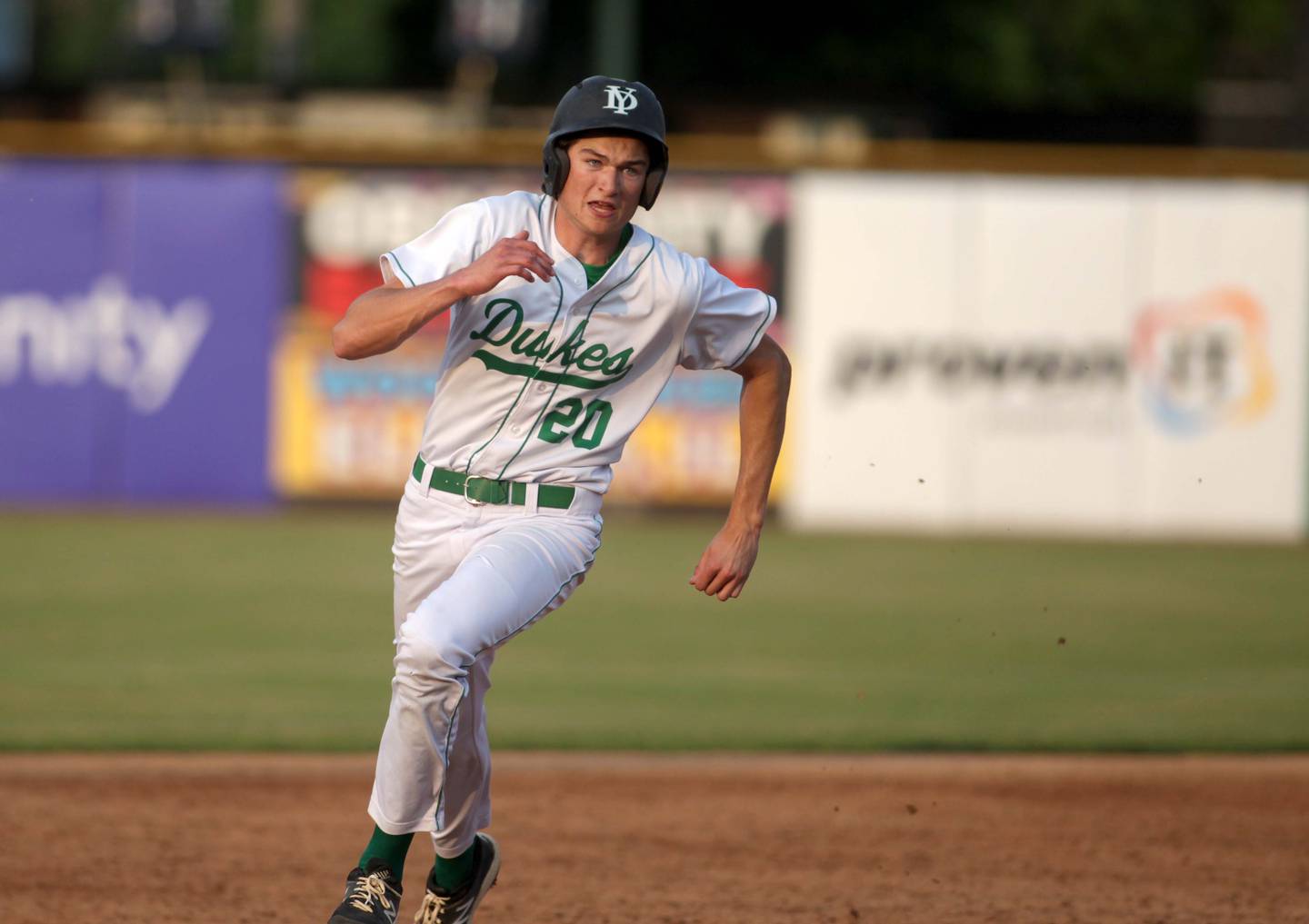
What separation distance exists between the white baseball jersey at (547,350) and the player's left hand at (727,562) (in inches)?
12.3

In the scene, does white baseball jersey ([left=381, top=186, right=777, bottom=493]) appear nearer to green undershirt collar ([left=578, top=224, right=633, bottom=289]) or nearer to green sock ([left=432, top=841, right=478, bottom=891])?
green undershirt collar ([left=578, top=224, right=633, bottom=289])

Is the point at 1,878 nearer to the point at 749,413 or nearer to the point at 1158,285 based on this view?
the point at 749,413

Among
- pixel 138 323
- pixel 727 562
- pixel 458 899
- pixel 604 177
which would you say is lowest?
pixel 458 899

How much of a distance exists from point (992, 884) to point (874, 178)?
32.5 ft

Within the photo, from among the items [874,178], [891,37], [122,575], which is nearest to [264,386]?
[122,575]

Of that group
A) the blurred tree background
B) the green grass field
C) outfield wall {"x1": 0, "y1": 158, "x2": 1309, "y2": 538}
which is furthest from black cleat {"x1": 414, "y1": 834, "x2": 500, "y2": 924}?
the blurred tree background

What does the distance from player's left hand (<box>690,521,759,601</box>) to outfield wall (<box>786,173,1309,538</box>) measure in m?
9.91

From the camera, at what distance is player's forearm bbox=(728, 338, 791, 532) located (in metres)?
4.48

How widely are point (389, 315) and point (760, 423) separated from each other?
113 centimetres

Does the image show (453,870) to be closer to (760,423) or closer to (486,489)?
(486,489)

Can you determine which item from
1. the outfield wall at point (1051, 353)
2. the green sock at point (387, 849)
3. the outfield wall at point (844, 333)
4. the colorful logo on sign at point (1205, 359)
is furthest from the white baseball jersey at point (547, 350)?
the colorful logo on sign at point (1205, 359)

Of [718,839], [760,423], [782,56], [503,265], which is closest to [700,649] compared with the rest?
[718,839]

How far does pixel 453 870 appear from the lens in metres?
4.38

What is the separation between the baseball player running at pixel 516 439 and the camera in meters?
4.02
